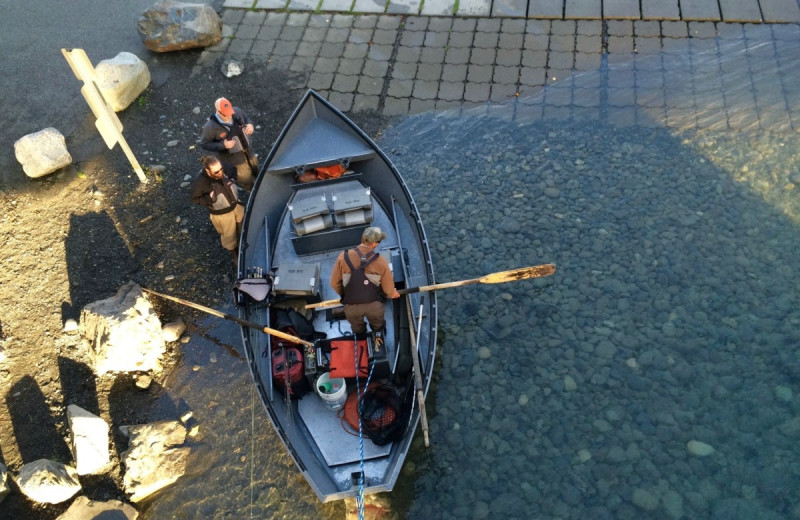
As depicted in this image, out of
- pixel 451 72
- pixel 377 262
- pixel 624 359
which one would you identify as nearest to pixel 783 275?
pixel 624 359

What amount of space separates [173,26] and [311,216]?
6.48m

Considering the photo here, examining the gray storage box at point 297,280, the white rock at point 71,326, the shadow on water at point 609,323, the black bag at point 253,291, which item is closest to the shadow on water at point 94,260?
the white rock at point 71,326

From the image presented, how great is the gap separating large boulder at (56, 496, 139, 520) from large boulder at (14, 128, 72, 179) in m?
5.82

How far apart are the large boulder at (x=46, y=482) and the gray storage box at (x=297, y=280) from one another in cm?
325

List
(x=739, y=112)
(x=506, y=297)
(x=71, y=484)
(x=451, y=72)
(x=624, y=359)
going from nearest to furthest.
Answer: (x=71, y=484) → (x=624, y=359) → (x=506, y=297) → (x=739, y=112) → (x=451, y=72)

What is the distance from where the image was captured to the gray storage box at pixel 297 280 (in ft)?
24.9

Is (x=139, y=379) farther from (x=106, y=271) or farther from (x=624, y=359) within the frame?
(x=624, y=359)

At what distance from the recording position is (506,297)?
27.9 ft

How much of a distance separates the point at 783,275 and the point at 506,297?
3775 millimetres

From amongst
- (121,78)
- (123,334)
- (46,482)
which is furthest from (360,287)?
(121,78)

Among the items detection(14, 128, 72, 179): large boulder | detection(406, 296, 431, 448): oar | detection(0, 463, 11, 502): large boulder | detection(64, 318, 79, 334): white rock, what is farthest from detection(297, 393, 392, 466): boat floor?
detection(14, 128, 72, 179): large boulder

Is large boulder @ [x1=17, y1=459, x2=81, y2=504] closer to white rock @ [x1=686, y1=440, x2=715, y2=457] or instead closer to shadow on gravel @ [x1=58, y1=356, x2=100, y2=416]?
shadow on gravel @ [x1=58, y1=356, x2=100, y2=416]

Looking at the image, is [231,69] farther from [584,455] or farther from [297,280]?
[584,455]

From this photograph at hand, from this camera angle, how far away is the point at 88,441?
7234mm
